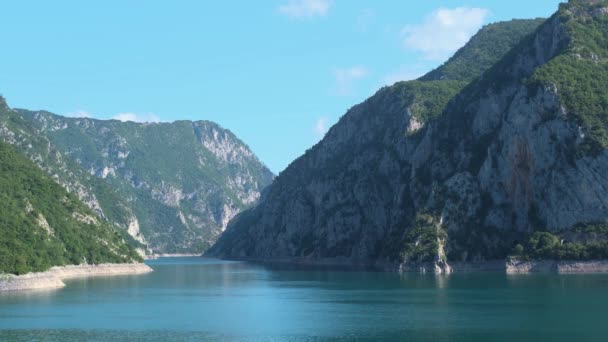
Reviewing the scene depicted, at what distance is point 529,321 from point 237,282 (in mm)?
104248

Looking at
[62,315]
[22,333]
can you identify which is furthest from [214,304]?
[22,333]

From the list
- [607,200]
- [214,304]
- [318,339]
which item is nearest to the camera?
[318,339]

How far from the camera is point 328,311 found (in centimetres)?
11281

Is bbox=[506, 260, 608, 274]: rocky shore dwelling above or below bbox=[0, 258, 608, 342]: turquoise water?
above

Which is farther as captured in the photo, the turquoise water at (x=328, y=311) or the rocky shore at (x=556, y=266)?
the rocky shore at (x=556, y=266)

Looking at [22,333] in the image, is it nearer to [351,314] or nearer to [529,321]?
[351,314]

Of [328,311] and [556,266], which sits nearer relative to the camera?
[328,311]

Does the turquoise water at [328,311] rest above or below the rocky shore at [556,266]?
below

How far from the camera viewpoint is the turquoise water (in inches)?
3438

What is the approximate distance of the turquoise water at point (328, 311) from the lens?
286 ft

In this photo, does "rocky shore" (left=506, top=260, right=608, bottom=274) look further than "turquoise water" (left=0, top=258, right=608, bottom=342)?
Yes

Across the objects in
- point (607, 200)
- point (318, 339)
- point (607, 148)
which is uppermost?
point (607, 148)

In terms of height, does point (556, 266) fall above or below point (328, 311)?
above

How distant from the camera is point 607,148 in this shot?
177m
